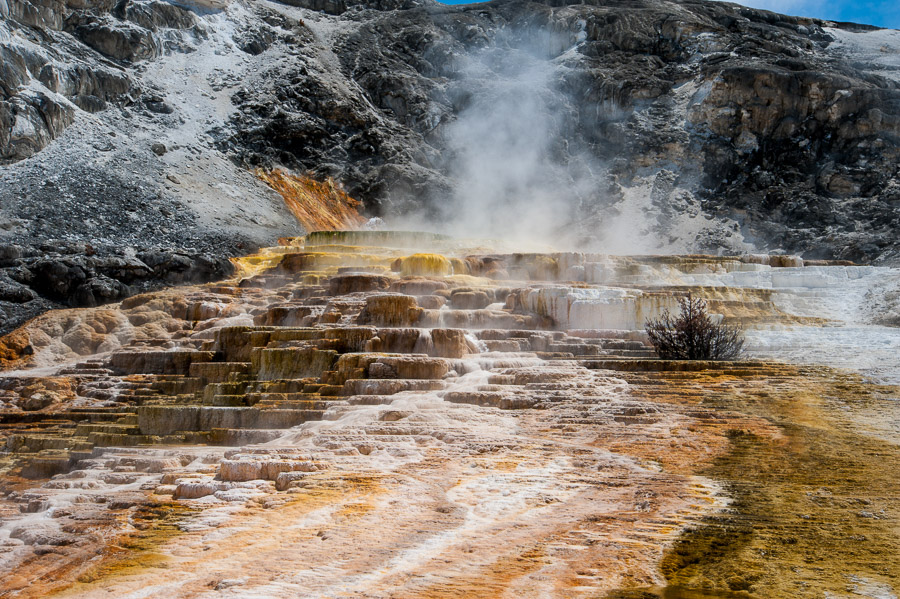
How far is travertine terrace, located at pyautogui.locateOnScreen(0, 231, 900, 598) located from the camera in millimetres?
3664

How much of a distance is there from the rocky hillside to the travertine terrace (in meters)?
7.04

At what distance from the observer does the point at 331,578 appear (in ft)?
11.7

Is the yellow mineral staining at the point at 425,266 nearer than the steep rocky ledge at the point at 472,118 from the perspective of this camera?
Yes

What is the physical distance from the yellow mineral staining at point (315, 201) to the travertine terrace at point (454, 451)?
A: 10414 mm

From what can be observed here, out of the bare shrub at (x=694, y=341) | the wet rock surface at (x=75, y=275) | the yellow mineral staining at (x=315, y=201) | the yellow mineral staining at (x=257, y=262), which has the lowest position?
the bare shrub at (x=694, y=341)

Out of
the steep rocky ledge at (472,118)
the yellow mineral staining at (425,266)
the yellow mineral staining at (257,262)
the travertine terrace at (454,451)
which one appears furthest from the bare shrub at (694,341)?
the steep rocky ledge at (472,118)

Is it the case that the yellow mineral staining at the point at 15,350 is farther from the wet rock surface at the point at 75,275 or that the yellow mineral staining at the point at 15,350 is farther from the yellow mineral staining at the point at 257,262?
the yellow mineral staining at the point at 257,262

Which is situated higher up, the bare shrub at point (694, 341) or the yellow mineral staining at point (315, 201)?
the yellow mineral staining at point (315, 201)

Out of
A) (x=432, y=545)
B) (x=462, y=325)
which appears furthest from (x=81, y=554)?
(x=462, y=325)

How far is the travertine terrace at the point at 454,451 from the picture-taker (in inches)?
144

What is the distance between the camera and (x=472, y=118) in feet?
92.3

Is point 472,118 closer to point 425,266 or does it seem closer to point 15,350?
point 425,266

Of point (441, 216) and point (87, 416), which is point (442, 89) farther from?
point (87, 416)

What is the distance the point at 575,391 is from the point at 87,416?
17.5 feet
